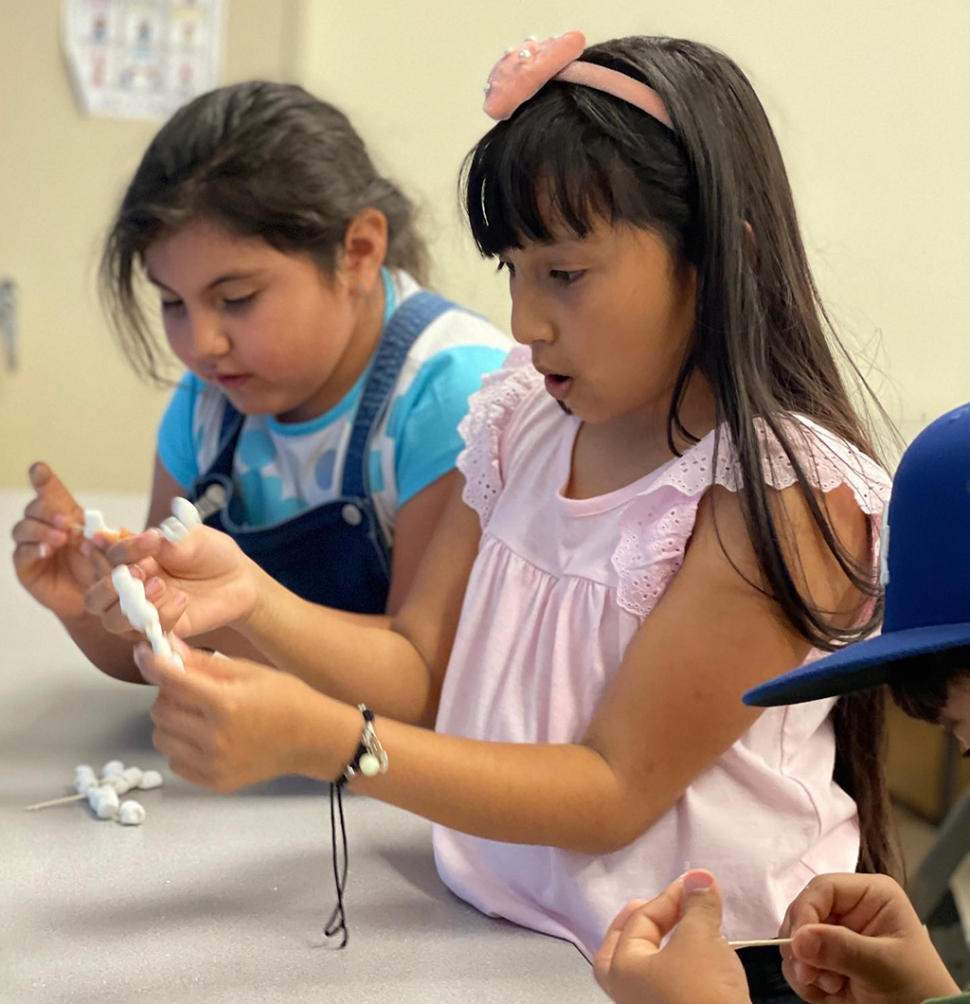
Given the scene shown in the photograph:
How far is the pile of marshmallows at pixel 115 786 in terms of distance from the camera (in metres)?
0.84

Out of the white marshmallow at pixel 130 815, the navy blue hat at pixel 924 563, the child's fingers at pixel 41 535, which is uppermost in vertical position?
the navy blue hat at pixel 924 563

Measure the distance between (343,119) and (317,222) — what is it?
0.14 metres

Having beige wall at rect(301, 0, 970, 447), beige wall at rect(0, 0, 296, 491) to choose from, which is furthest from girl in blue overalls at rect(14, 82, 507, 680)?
beige wall at rect(0, 0, 296, 491)

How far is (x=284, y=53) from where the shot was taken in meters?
2.27

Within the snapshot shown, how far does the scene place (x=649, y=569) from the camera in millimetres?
766

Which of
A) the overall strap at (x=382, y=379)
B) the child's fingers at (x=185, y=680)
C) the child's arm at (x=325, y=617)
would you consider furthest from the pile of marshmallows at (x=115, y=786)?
the overall strap at (x=382, y=379)

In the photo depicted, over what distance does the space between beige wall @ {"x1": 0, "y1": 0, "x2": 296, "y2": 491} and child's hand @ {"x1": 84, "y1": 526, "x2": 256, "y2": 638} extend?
1568 mm

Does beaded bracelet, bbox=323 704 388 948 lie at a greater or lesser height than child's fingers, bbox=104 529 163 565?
lesser

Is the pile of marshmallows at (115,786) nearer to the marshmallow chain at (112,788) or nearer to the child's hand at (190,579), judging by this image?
the marshmallow chain at (112,788)

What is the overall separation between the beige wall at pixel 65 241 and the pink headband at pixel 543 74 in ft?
5.17

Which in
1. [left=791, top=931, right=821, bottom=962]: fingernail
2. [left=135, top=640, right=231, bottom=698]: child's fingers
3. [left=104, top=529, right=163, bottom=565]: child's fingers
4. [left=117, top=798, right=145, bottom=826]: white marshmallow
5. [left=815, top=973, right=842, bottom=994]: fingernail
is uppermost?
[left=104, top=529, right=163, bottom=565]: child's fingers

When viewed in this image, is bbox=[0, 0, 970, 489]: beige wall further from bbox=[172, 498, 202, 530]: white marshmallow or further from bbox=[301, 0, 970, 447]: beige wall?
Result: bbox=[172, 498, 202, 530]: white marshmallow

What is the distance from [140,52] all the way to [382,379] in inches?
57.3

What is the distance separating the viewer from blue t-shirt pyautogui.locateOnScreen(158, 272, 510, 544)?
3.56 ft
